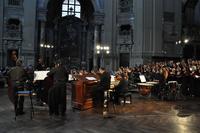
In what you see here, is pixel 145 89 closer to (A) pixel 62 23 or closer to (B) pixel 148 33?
(B) pixel 148 33

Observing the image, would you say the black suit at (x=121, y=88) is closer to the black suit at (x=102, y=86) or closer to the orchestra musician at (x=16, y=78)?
the black suit at (x=102, y=86)

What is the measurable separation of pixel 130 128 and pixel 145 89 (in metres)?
8.52

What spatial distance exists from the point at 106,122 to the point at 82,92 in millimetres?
2637

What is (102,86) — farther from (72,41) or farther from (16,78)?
(72,41)

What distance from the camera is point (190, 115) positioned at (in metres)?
10.6

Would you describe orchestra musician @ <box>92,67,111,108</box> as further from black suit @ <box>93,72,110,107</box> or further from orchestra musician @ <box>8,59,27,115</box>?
orchestra musician @ <box>8,59,27,115</box>

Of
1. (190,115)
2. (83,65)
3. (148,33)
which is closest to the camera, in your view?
(190,115)

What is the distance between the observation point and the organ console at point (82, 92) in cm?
1149

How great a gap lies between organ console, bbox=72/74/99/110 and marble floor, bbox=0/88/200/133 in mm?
328

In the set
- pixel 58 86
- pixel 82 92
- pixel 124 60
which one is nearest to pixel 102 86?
pixel 82 92

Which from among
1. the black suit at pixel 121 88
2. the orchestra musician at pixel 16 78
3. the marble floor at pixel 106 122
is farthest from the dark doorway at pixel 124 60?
the orchestra musician at pixel 16 78

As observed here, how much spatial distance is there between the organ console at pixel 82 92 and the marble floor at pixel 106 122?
33 cm

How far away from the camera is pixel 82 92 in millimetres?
11492

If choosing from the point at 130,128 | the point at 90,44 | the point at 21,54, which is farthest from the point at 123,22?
the point at 130,128
